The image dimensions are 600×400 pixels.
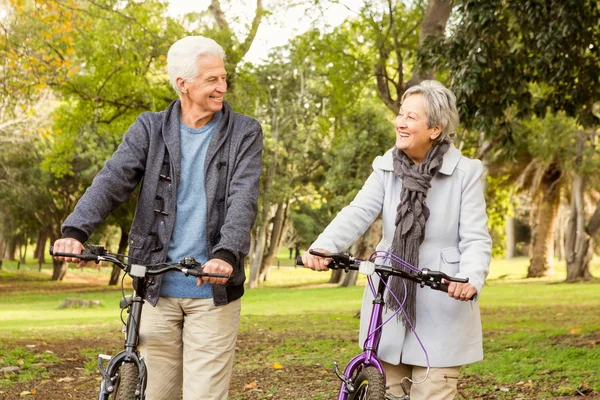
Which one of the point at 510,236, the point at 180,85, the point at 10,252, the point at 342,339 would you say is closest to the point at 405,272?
the point at 180,85

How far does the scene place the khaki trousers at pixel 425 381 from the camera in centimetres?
407

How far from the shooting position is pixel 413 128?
4.10m

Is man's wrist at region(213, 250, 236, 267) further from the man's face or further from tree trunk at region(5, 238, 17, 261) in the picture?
tree trunk at region(5, 238, 17, 261)

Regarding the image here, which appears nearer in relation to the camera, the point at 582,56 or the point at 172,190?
the point at 172,190

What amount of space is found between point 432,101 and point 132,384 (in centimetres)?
196

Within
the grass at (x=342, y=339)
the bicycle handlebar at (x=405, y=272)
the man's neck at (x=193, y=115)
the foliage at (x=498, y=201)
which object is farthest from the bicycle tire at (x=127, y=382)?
the foliage at (x=498, y=201)

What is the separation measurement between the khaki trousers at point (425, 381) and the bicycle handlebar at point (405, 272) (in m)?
0.55

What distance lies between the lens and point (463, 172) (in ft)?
13.6

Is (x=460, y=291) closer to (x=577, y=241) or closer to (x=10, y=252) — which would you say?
(x=577, y=241)

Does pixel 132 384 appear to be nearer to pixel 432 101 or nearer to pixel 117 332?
pixel 432 101

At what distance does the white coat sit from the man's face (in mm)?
835

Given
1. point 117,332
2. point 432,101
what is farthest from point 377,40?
point 432,101

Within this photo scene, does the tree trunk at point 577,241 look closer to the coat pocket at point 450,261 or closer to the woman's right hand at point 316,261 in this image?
the coat pocket at point 450,261

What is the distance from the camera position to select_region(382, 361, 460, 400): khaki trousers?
13.4 feet
